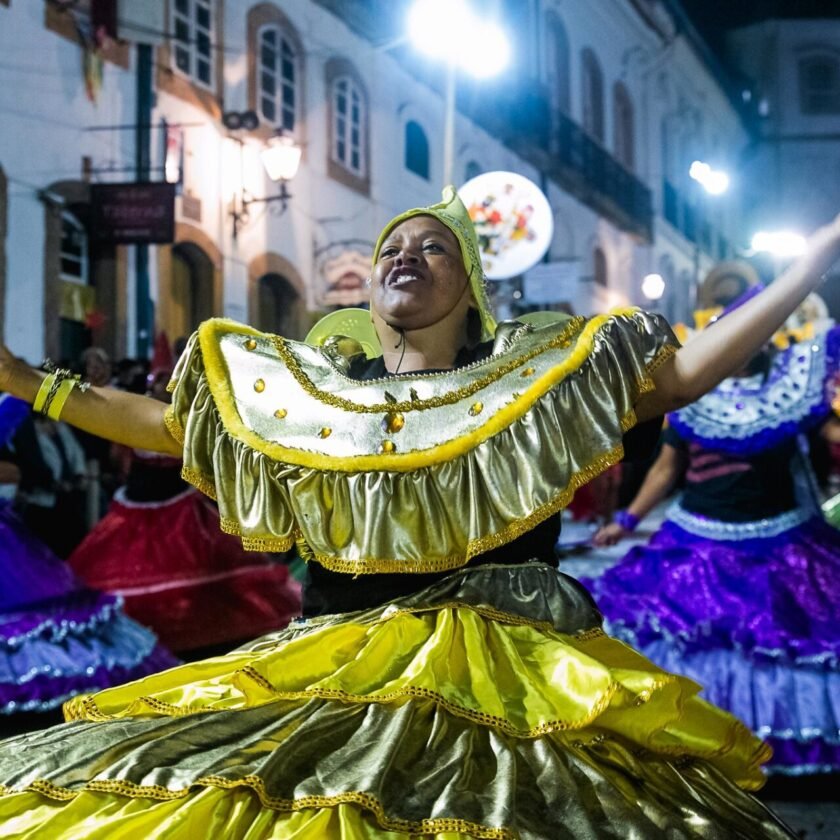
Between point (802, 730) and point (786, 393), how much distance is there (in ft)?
4.37

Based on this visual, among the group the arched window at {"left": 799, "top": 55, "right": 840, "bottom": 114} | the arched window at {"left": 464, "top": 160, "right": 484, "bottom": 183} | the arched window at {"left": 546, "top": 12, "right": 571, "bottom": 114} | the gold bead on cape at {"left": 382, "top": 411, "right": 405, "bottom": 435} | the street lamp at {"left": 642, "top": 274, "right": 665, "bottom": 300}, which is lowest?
the gold bead on cape at {"left": 382, "top": 411, "right": 405, "bottom": 435}

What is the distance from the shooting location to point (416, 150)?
12656 millimetres

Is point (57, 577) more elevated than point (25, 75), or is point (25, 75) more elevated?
point (25, 75)

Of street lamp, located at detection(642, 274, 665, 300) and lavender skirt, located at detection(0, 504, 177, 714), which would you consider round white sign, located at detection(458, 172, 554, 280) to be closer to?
lavender skirt, located at detection(0, 504, 177, 714)

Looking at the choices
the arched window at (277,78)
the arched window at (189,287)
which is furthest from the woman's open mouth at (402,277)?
the arched window at (277,78)

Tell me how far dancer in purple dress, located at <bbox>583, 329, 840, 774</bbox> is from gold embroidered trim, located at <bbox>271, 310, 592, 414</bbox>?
6.64ft

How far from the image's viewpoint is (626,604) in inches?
164

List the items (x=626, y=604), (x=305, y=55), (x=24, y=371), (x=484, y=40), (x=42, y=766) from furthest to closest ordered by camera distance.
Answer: (x=484, y=40)
(x=305, y=55)
(x=626, y=604)
(x=24, y=371)
(x=42, y=766)

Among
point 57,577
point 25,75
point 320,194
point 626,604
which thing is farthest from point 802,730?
point 320,194

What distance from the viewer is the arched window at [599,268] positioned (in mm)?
20234

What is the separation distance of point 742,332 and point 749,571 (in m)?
2.27

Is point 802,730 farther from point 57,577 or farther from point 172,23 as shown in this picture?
point 172,23

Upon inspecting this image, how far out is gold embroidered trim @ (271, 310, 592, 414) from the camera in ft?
7.02

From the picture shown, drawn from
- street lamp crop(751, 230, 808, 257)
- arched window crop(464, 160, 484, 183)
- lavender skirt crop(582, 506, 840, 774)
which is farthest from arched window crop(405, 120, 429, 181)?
street lamp crop(751, 230, 808, 257)
